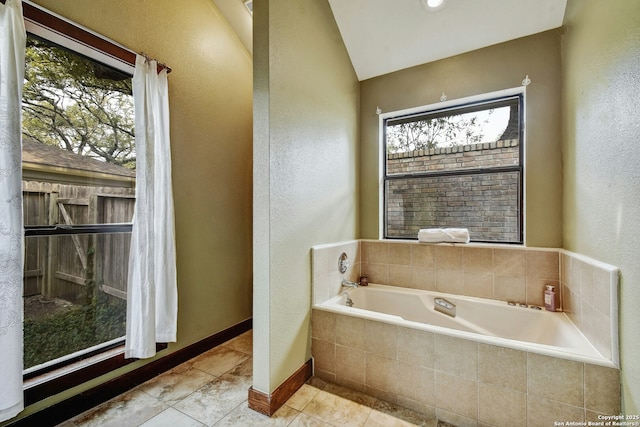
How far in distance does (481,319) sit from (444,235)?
2.36 ft

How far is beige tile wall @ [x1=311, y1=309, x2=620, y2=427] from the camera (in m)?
1.27

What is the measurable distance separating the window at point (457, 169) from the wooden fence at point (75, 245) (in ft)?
7.52

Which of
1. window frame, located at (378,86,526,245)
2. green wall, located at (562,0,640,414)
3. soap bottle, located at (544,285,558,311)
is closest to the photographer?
green wall, located at (562,0,640,414)

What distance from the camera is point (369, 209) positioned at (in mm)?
2738

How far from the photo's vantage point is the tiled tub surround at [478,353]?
4.20 ft

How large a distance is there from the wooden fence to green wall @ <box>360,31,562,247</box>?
8.55 feet

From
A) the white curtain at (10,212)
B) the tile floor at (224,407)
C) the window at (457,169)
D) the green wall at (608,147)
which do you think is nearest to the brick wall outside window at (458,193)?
the window at (457,169)

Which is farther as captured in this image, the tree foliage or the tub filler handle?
the tub filler handle

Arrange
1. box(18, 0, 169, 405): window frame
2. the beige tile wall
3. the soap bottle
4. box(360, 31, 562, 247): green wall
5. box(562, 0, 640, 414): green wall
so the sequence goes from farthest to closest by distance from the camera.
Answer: box(360, 31, 562, 247): green wall
the soap bottle
box(18, 0, 169, 405): window frame
the beige tile wall
box(562, 0, 640, 414): green wall

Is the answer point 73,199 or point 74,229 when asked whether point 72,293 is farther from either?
point 73,199

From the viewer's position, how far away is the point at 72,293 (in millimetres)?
1606

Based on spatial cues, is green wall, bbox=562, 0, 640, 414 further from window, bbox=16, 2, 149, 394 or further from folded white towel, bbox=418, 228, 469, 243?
window, bbox=16, 2, 149, 394

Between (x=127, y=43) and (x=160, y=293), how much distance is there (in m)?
1.72

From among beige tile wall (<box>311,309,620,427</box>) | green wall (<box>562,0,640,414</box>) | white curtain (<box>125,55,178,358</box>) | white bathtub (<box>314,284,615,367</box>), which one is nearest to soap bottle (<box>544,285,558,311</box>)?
white bathtub (<box>314,284,615,367</box>)
